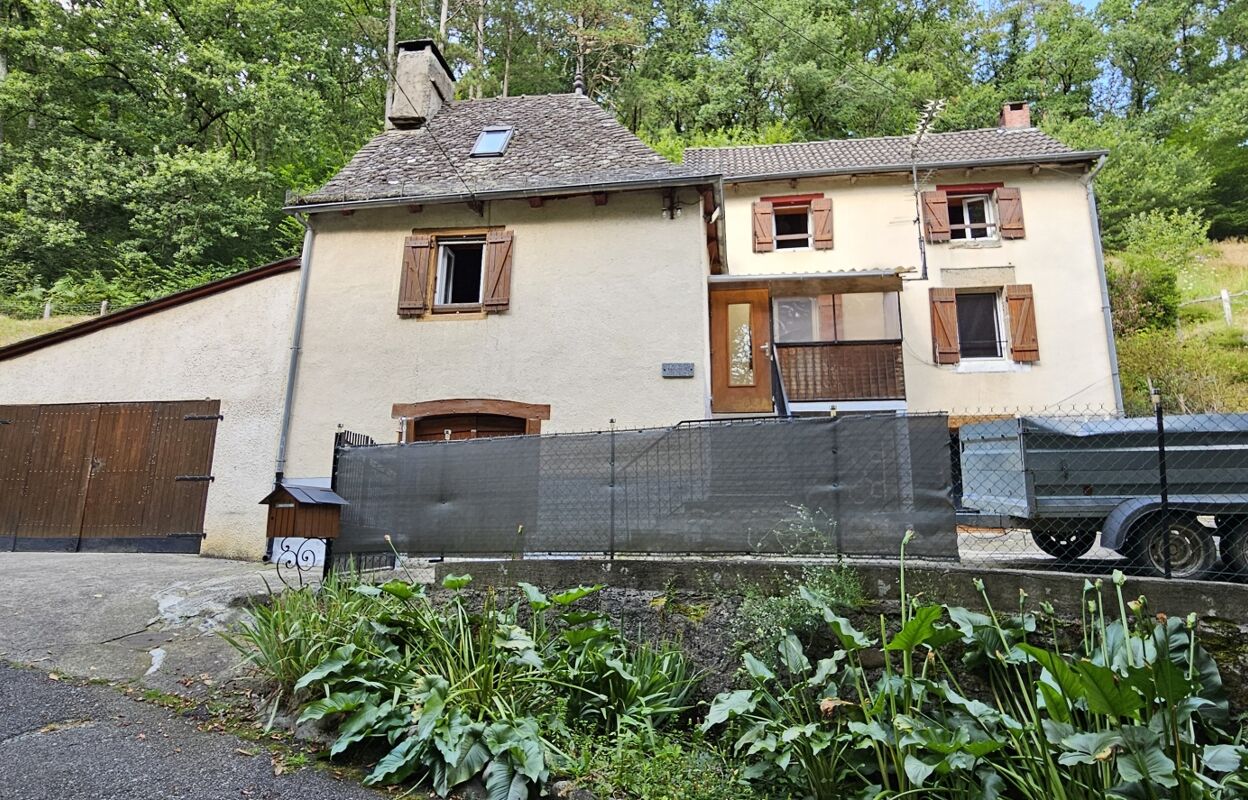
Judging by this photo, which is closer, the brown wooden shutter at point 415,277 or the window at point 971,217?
the brown wooden shutter at point 415,277

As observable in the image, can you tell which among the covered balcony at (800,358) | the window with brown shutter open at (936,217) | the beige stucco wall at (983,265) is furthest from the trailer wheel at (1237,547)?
the window with brown shutter open at (936,217)

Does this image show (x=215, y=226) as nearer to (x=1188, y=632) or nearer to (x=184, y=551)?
(x=184, y=551)

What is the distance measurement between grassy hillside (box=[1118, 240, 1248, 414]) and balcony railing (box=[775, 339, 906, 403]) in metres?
5.31

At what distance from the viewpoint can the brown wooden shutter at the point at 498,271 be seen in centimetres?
888

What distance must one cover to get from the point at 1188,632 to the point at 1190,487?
216cm

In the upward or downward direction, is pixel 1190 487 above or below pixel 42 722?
above

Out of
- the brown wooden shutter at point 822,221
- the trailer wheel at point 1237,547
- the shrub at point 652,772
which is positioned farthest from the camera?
the brown wooden shutter at point 822,221

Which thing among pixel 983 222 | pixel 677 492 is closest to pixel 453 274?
pixel 677 492

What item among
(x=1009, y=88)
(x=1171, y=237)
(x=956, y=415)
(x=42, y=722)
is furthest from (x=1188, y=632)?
(x=1009, y=88)

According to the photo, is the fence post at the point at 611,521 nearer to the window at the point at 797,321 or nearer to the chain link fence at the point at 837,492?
the chain link fence at the point at 837,492

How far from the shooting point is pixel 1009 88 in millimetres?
23625

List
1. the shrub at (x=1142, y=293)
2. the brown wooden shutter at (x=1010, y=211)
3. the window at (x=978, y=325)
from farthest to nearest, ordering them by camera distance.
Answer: the shrub at (x=1142, y=293) → the brown wooden shutter at (x=1010, y=211) → the window at (x=978, y=325)

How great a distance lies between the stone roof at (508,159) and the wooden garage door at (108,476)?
3604 mm

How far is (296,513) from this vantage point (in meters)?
4.98
